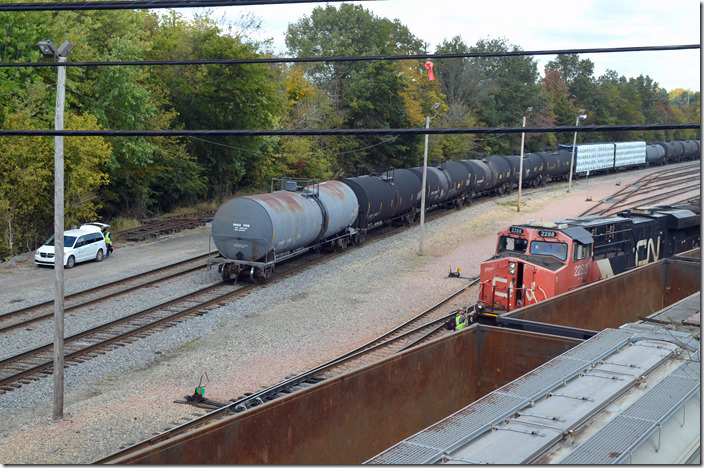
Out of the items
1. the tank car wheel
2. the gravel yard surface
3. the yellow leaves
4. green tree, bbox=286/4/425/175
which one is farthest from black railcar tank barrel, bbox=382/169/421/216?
the yellow leaves

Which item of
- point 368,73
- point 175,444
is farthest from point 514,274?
point 368,73

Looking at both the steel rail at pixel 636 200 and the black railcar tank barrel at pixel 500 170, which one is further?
the black railcar tank barrel at pixel 500 170

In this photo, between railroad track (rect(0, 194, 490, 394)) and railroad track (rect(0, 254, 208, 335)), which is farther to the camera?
railroad track (rect(0, 254, 208, 335))

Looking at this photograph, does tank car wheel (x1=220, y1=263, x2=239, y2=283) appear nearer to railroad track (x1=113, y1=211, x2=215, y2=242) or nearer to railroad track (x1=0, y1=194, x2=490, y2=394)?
railroad track (x1=0, y1=194, x2=490, y2=394)

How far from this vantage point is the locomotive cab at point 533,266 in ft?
61.8

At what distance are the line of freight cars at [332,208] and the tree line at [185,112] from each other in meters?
9.40

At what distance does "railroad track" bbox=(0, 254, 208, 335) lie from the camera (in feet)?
69.7

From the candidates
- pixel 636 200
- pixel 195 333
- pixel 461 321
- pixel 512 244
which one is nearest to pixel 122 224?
pixel 195 333

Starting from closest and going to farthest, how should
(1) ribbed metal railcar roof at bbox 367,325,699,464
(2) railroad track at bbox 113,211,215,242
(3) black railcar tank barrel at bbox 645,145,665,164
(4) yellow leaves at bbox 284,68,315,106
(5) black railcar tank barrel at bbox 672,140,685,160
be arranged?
1. (1) ribbed metal railcar roof at bbox 367,325,699,464
2. (2) railroad track at bbox 113,211,215,242
3. (4) yellow leaves at bbox 284,68,315,106
4. (3) black railcar tank barrel at bbox 645,145,665,164
5. (5) black railcar tank barrel at bbox 672,140,685,160

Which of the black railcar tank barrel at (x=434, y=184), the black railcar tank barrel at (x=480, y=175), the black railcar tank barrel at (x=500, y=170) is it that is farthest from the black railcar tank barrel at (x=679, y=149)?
the black railcar tank barrel at (x=434, y=184)

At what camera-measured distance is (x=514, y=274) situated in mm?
19188

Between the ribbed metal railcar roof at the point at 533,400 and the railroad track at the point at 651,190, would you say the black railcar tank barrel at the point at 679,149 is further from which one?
the ribbed metal railcar roof at the point at 533,400

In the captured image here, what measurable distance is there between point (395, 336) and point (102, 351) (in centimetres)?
750

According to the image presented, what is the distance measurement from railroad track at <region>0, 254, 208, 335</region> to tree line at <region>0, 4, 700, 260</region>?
7164 millimetres
